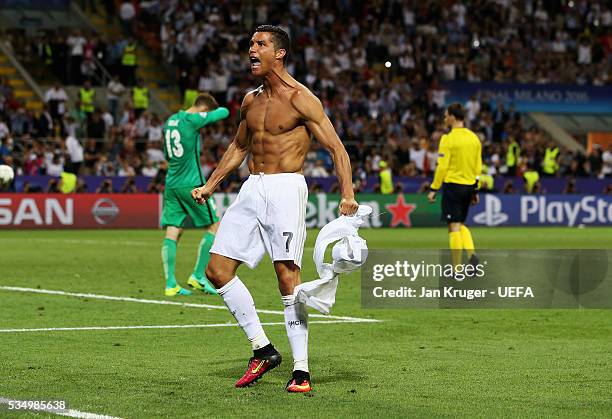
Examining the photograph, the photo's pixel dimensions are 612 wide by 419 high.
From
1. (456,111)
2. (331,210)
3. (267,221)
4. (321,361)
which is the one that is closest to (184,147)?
(456,111)

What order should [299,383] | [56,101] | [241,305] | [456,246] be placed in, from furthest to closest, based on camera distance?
[56,101]
[456,246]
[241,305]
[299,383]

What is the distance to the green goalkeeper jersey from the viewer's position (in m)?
15.6

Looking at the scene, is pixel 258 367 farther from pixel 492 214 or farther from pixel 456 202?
pixel 492 214

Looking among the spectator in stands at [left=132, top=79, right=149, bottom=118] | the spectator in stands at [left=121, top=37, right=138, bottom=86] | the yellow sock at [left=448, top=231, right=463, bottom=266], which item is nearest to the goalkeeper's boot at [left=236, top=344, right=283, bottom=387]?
the yellow sock at [left=448, top=231, right=463, bottom=266]

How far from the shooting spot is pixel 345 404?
7.64 meters

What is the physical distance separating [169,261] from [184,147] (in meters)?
1.39

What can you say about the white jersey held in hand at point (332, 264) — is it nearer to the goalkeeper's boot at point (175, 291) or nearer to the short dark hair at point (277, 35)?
the short dark hair at point (277, 35)

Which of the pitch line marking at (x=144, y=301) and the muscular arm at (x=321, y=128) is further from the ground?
the muscular arm at (x=321, y=128)

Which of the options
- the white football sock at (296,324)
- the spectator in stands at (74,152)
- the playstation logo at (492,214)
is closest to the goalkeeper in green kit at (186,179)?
the white football sock at (296,324)

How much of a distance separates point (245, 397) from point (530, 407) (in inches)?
68.2

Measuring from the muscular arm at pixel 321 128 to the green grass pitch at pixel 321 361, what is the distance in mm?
1438

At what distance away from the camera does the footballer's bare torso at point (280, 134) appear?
8602mm

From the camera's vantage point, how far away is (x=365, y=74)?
4244cm

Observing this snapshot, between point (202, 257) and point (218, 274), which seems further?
point (202, 257)
